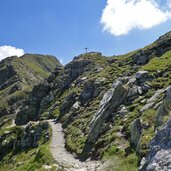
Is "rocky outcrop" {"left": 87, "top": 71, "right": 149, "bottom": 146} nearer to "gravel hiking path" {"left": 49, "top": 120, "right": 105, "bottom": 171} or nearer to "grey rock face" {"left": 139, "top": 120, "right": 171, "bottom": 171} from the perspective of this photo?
"gravel hiking path" {"left": 49, "top": 120, "right": 105, "bottom": 171}

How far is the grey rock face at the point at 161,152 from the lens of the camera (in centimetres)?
1904

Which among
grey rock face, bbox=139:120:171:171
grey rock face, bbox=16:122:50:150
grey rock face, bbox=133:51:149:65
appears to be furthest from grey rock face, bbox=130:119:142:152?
grey rock face, bbox=133:51:149:65

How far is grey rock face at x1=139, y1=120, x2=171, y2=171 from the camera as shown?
19036 millimetres

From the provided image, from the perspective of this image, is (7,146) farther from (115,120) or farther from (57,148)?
(115,120)

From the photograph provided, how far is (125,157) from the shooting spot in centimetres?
3359

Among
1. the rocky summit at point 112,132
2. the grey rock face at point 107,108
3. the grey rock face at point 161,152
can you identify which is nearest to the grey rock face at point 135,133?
the rocky summit at point 112,132

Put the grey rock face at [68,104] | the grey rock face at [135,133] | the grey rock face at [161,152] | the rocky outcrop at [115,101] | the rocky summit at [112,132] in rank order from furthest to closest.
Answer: the grey rock face at [68,104] → the rocky outcrop at [115,101] → the grey rock face at [135,133] → the rocky summit at [112,132] → the grey rock face at [161,152]

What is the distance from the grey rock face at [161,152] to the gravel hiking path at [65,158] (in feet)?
40.1

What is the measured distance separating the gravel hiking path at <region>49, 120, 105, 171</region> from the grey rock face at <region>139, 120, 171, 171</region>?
12.2 m

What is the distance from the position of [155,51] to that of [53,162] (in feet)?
212

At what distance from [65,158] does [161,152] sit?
88.5ft

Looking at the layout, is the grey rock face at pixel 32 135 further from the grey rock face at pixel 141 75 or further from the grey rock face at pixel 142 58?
the grey rock face at pixel 142 58

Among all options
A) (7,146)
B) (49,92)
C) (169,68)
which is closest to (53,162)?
(169,68)

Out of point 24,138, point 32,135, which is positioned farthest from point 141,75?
point 24,138
